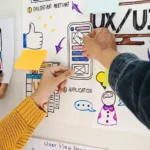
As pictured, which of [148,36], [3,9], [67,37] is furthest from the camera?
[3,9]

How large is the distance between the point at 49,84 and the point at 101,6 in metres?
0.24

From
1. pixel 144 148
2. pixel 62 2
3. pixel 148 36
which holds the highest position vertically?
pixel 62 2

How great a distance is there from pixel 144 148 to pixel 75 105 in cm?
20

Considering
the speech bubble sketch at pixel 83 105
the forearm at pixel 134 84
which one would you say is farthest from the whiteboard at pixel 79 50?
the forearm at pixel 134 84

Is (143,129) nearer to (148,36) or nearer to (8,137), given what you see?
(148,36)

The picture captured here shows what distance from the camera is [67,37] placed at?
68cm

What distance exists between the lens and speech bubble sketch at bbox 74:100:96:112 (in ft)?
2.15

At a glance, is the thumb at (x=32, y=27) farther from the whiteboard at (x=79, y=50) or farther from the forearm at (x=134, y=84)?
the forearm at (x=134, y=84)

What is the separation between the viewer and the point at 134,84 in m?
0.38

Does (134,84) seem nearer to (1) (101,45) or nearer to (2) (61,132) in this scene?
(1) (101,45)

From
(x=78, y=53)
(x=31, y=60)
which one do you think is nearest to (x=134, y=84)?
(x=78, y=53)

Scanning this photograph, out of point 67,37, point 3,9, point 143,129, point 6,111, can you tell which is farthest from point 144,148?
point 3,9

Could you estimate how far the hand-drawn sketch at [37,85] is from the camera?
2.34 feet

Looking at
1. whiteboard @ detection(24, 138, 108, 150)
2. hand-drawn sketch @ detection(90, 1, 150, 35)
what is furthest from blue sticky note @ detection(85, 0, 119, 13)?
whiteboard @ detection(24, 138, 108, 150)
